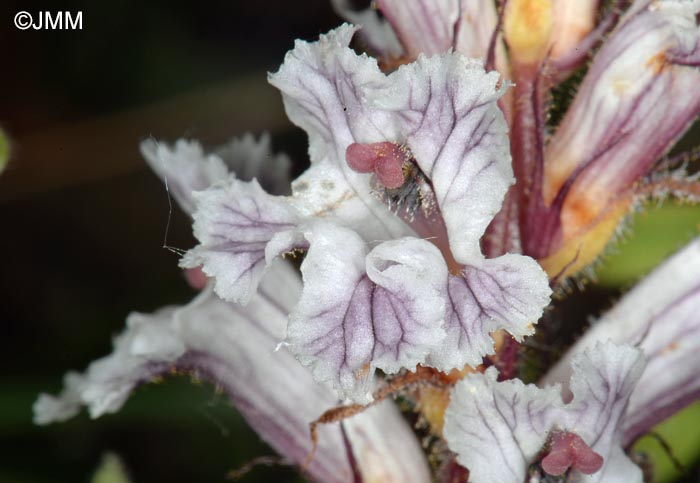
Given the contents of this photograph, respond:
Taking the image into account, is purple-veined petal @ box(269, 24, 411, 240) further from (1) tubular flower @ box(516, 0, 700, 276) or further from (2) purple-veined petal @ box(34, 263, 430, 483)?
(2) purple-veined petal @ box(34, 263, 430, 483)

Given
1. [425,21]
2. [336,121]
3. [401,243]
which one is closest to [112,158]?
[425,21]

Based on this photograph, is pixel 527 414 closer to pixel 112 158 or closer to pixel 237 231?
pixel 237 231

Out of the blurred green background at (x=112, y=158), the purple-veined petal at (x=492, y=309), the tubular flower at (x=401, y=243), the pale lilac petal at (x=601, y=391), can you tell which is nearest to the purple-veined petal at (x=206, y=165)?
the tubular flower at (x=401, y=243)

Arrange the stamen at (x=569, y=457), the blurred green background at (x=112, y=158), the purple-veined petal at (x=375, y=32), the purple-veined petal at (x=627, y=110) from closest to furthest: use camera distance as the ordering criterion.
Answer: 1. the stamen at (x=569, y=457)
2. the purple-veined petal at (x=627, y=110)
3. the purple-veined petal at (x=375, y=32)
4. the blurred green background at (x=112, y=158)

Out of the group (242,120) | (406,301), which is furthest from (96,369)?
(242,120)

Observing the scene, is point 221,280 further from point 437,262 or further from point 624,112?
point 624,112

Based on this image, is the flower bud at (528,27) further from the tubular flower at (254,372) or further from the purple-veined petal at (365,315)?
the tubular flower at (254,372)
